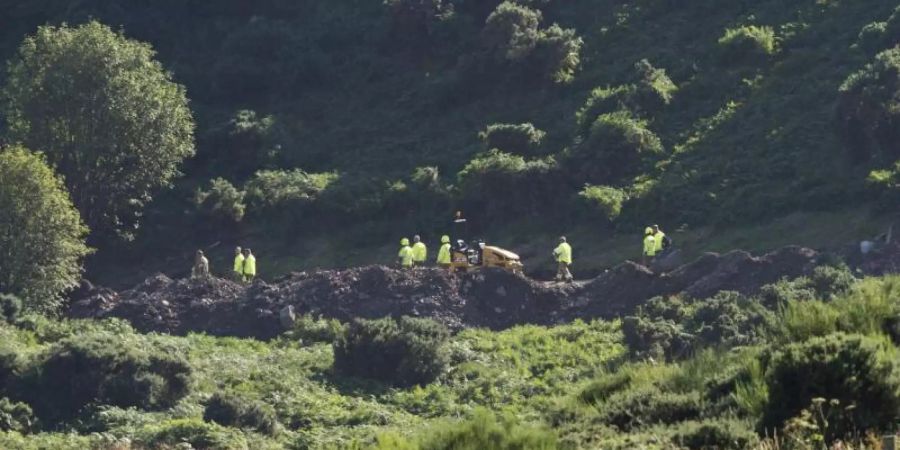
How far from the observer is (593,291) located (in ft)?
123

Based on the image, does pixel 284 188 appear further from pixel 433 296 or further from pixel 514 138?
pixel 433 296

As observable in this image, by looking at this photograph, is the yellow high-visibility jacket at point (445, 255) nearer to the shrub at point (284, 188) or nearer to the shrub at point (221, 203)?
the shrub at point (284, 188)

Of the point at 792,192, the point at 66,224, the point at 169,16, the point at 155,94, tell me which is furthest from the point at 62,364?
the point at 169,16

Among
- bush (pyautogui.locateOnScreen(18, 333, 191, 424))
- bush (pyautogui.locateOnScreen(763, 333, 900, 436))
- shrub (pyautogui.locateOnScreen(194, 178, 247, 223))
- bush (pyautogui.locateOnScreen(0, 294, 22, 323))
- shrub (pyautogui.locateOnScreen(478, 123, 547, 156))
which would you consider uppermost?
shrub (pyautogui.locateOnScreen(478, 123, 547, 156))

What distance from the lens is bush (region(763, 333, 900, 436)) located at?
1584 cm

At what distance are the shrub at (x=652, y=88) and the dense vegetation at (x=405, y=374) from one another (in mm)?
14673

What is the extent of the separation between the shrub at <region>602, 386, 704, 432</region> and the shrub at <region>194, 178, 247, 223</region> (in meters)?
31.1

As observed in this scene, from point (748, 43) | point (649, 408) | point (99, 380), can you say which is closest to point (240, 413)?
point (99, 380)

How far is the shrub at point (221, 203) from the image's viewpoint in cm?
4850

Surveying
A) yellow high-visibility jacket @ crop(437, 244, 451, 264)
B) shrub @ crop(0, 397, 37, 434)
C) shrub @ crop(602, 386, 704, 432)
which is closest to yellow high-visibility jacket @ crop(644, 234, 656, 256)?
yellow high-visibility jacket @ crop(437, 244, 451, 264)

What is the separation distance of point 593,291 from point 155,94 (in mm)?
15210

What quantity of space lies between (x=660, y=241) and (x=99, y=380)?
14.9 metres

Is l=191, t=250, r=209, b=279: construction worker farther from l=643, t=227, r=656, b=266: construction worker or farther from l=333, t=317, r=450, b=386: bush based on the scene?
l=643, t=227, r=656, b=266: construction worker

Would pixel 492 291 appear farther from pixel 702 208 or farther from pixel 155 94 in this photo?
pixel 155 94
